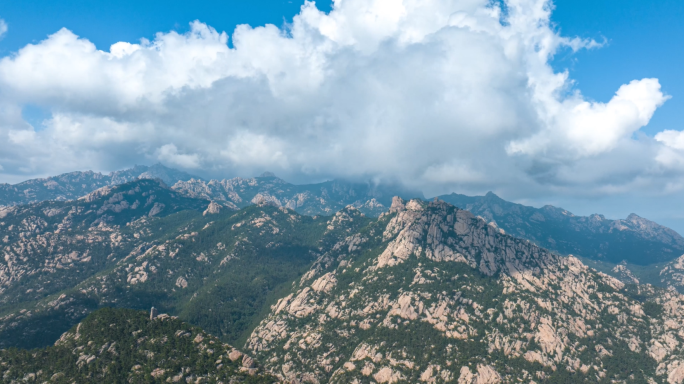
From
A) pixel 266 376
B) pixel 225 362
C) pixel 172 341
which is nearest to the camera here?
pixel 266 376

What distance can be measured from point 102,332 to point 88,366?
22.7 meters

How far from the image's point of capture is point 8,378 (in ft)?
561

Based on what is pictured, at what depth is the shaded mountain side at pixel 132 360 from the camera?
169500mm

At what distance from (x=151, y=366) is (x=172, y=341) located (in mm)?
17090

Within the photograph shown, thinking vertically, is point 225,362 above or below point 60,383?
above

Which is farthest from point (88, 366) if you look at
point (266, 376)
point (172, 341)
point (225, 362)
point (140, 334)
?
point (266, 376)

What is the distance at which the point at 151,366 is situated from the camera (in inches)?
6934

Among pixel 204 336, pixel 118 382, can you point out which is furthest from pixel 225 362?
pixel 118 382

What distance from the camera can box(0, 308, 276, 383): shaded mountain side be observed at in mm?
169500

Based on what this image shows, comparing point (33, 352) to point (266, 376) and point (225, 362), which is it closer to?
point (225, 362)

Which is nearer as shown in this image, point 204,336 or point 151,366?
point 151,366

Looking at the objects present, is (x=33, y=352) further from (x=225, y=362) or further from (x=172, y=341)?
(x=225, y=362)

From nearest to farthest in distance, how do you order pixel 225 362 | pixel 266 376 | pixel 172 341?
1. pixel 266 376
2. pixel 225 362
3. pixel 172 341

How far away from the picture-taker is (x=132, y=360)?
181000 mm
